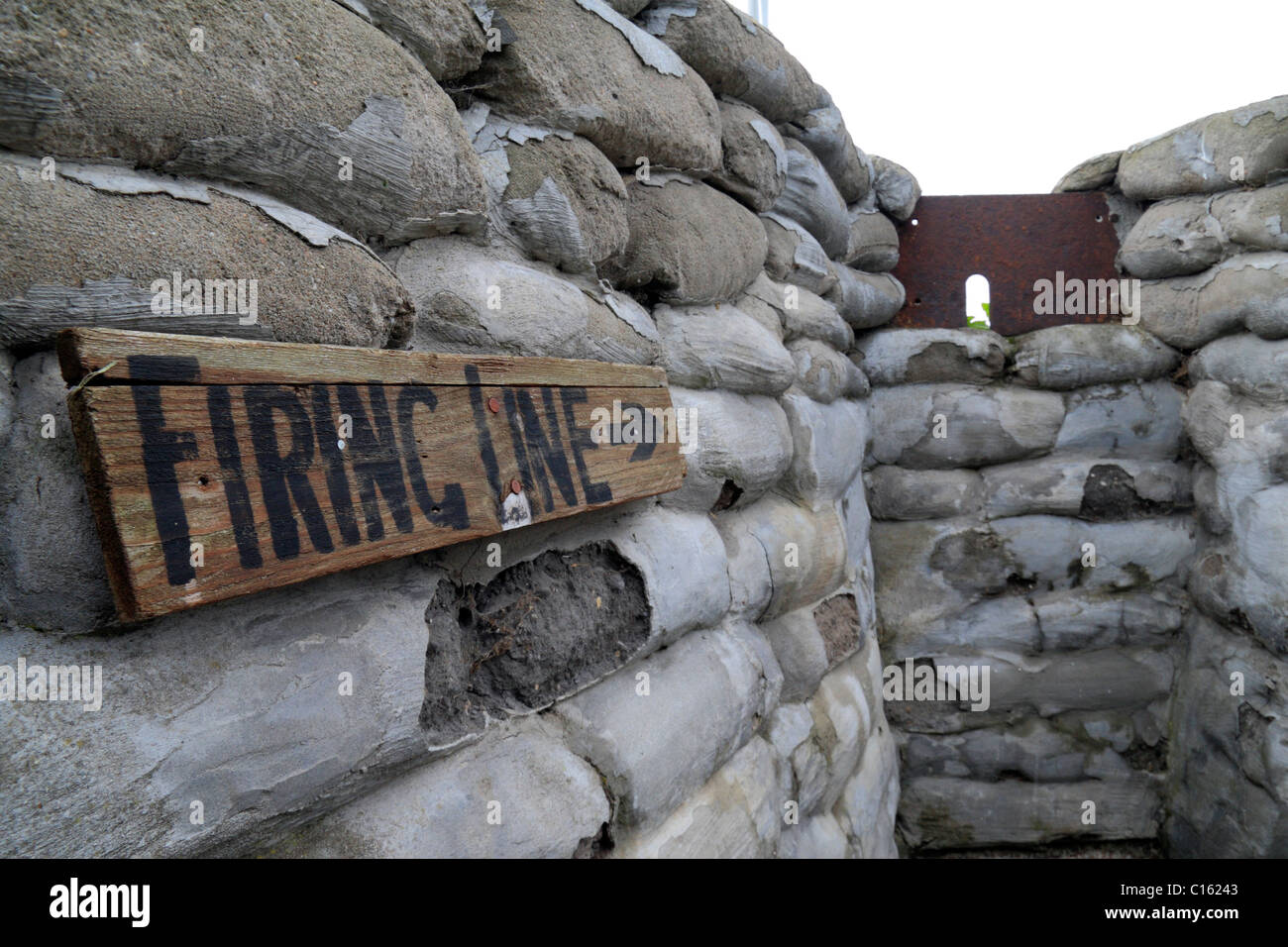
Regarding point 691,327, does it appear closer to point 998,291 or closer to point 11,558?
point 11,558

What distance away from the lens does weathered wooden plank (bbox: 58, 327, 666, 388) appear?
54 centimetres

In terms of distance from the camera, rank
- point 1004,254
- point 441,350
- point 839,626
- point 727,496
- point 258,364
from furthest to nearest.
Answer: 1. point 1004,254
2. point 839,626
3. point 727,496
4. point 441,350
5. point 258,364

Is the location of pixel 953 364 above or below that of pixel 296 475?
above

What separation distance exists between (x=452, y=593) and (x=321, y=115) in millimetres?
486

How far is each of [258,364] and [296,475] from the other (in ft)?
0.30

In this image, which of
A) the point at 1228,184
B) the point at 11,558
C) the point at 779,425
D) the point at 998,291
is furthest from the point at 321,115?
the point at 1228,184

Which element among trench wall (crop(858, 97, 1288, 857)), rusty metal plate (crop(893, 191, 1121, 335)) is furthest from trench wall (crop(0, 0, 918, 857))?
rusty metal plate (crop(893, 191, 1121, 335))

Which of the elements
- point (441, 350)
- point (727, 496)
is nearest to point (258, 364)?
point (441, 350)

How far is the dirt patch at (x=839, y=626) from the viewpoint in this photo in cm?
167

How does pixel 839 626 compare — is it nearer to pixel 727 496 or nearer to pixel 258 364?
pixel 727 496

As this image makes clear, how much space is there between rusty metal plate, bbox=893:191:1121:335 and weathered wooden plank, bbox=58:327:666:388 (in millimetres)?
1852

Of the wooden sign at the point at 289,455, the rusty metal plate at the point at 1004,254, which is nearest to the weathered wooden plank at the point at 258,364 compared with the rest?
the wooden sign at the point at 289,455

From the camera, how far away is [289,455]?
648 mm

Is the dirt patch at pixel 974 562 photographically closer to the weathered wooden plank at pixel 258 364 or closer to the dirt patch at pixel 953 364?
the dirt patch at pixel 953 364
